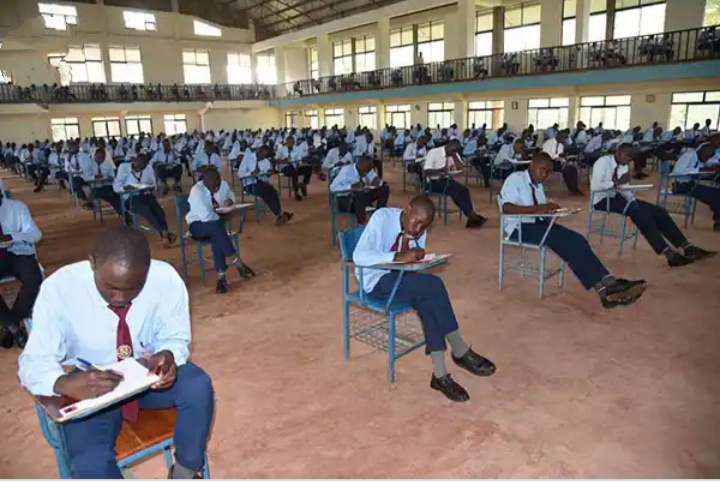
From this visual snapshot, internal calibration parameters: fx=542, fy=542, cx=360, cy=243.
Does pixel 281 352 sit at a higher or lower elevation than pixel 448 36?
lower

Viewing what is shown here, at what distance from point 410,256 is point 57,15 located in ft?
84.6

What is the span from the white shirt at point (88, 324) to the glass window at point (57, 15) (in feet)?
84.4

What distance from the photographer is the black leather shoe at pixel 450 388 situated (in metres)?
2.95

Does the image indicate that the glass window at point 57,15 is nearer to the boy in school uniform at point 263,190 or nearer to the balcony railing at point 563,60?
the balcony railing at point 563,60

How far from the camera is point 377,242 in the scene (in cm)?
317

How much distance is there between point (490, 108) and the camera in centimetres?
1859

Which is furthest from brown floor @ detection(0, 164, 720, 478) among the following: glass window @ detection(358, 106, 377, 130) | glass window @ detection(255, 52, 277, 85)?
glass window @ detection(255, 52, 277, 85)

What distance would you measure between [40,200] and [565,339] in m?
11.5

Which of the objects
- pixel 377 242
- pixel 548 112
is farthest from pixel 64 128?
pixel 377 242

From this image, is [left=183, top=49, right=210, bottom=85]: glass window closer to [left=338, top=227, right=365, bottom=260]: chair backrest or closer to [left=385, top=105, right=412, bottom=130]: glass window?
[left=385, top=105, right=412, bottom=130]: glass window

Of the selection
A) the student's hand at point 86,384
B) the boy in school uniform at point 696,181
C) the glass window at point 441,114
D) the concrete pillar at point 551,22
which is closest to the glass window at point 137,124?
the glass window at point 441,114
